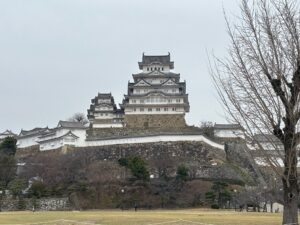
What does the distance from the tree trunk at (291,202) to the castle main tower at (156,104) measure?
59.7 meters

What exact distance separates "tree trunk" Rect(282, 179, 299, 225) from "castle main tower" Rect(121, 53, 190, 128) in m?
59.7

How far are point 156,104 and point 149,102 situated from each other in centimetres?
122

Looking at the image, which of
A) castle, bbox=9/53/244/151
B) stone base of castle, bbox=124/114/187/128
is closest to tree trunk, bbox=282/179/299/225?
castle, bbox=9/53/244/151

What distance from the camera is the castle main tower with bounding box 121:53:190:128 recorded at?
71.8 meters

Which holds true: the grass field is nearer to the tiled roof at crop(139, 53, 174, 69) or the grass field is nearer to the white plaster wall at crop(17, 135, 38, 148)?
the white plaster wall at crop(17, 135, 38, 148)

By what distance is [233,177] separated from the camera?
5859 centimetres

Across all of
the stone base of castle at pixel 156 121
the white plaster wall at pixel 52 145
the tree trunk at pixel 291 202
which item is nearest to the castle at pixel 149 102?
the stone base of castle at pixel 156 121

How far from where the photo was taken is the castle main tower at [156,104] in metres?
71.8

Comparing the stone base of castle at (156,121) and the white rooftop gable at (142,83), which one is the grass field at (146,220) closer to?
the stone base of castle at (156,121)

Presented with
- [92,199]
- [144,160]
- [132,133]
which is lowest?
[92,199]

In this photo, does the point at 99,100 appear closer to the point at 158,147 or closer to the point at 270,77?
the point at 158,147

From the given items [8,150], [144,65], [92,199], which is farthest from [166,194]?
[144,65]

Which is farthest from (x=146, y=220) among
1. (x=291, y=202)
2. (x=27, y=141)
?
(x=27, y=141)

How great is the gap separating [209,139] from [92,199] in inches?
775
